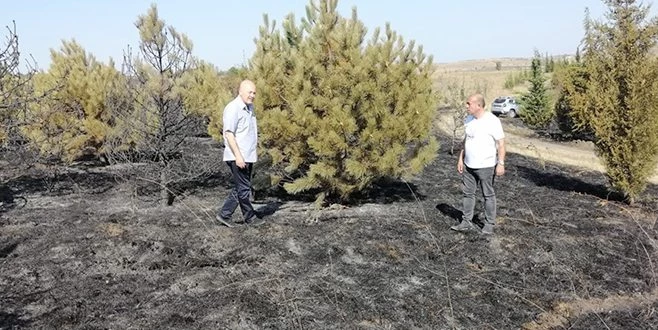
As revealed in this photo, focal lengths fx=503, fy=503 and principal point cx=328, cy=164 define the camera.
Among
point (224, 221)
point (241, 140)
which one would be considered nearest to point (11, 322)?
point (224, 221)

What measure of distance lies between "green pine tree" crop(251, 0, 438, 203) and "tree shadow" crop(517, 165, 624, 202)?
2897 mm

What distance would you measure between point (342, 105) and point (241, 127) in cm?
113

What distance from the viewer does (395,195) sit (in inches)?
258

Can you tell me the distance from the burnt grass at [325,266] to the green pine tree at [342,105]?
0.56 meters

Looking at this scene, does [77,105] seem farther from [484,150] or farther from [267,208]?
[484,150]

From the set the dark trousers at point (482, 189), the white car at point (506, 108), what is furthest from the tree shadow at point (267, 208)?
the white car at point (506, 108)

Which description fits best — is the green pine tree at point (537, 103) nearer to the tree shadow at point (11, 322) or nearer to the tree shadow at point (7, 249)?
the tree shadow at point (7, 249)

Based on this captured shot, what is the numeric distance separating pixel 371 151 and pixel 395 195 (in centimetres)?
137

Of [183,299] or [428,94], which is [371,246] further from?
[428,94]

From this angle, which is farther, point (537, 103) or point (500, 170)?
point (537, 103)

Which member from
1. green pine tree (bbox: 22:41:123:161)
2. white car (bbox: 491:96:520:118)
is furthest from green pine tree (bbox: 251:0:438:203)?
white car (bbox: 491:96:520:118)

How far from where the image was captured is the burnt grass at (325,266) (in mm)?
3299

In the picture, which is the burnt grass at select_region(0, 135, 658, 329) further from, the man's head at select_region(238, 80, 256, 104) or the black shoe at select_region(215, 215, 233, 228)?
the man's head at select_region(238, 80, 256, 104)

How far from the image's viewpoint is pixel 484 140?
490cm
